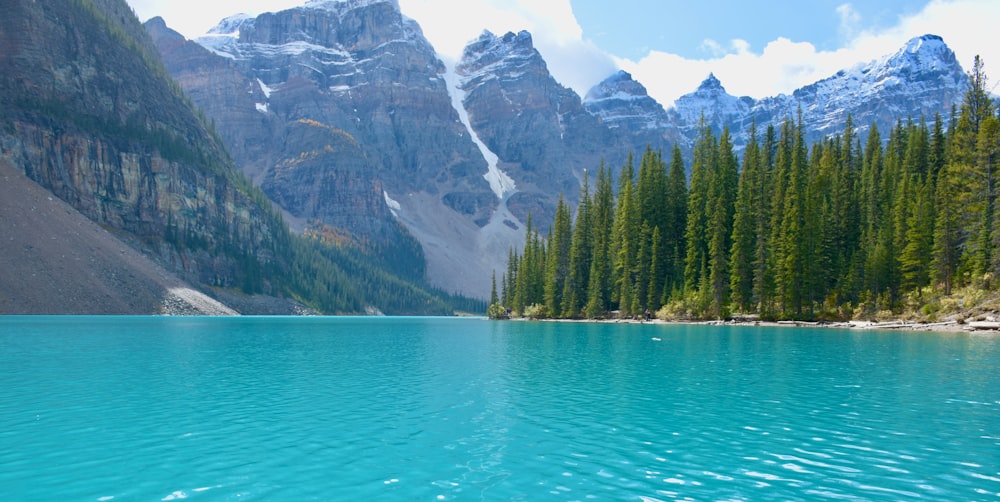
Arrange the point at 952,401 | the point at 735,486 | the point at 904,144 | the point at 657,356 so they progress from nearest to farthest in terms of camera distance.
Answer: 1. the point at 735,486
2. the point at 952,401
3. the point at 657,356
4. the point at 904,144

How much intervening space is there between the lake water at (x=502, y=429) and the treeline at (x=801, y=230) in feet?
126

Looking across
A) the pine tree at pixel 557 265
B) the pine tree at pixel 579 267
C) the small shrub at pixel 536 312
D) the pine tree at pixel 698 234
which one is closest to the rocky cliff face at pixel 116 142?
the small shrub at pixel 536 312

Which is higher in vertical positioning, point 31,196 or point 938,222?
point 31,196

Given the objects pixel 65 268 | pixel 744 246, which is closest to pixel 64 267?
pixel 65 268

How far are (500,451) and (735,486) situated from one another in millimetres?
5517

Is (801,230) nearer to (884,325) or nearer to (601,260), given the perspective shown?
(884,325)

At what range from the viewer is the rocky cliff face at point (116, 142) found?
467ft

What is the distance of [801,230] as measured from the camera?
252 feet

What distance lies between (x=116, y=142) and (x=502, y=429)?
174m

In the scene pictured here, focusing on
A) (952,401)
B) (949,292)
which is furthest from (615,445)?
(949,292)

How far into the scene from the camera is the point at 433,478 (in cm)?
1328

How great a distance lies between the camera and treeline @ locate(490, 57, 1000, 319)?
217ft

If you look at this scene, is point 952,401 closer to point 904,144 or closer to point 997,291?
point 997,291

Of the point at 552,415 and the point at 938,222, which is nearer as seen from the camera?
the point at 552,415
